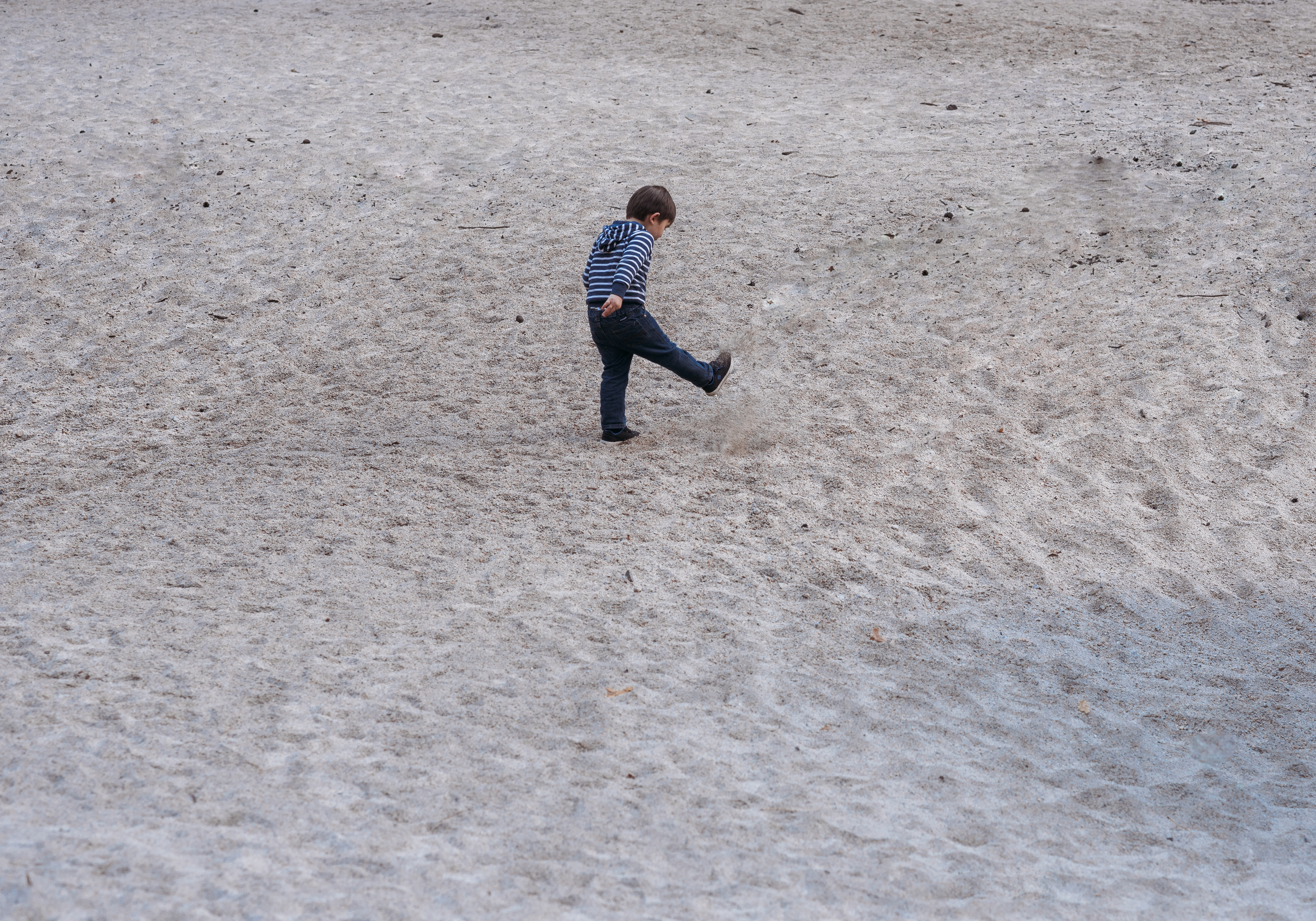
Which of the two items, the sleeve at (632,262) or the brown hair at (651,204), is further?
the brown hair at (651,204)

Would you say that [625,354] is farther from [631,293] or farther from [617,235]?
[617,235]

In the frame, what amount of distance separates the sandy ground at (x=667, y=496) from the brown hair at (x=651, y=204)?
1.38 m

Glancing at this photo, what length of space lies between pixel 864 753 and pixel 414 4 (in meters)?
14.1

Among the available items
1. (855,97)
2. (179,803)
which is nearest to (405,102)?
(855,97)

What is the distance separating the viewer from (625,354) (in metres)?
5.88

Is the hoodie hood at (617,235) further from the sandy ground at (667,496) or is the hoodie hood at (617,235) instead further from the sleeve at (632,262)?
the sandy ground at (667,496)

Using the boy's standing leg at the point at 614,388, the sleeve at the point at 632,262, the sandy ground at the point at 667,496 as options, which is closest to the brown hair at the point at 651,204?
the sleeve at the point at 632,262

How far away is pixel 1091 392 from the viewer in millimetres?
6574

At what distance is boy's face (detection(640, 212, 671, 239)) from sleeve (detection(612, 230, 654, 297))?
91 mm

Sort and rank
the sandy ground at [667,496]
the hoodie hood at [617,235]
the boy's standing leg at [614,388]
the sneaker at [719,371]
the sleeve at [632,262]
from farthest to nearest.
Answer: the sneaker at [719,371] → the boy's standing leg at [614,388] → the hoodie hood at [617,235] → the sleeve at [632,262] → the sandy ground at [667,496]

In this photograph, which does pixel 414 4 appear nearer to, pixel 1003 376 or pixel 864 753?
pixel 1003 376

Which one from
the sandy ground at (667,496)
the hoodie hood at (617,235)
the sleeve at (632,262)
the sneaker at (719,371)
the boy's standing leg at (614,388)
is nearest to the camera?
the sandy ground at (667,496)

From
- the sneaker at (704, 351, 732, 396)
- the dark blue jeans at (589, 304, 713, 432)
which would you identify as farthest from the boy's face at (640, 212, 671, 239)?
the sneaker at (704, 351, 732, 396)

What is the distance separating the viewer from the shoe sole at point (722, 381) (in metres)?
6.05
